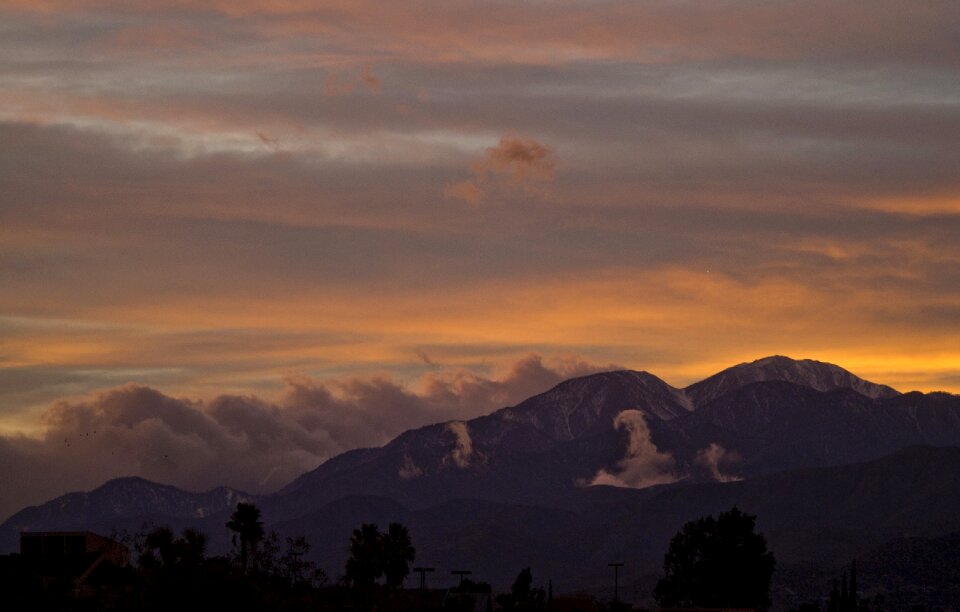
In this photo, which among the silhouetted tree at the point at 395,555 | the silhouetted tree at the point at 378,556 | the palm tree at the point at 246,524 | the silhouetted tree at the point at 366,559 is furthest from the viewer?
the silhouetted tree at the point at 395,555

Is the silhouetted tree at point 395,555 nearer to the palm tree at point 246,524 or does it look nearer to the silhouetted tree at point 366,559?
the silhouetted tree at point 366,559

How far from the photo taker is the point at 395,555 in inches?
7598

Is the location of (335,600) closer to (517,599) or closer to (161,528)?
(161,528)

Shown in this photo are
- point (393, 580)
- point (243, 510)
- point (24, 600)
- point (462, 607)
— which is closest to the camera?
point (24, 600)

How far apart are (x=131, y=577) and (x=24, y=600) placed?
30683 millimetres

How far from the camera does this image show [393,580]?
639 feet

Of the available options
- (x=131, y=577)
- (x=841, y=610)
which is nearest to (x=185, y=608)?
(x=131, y=577)

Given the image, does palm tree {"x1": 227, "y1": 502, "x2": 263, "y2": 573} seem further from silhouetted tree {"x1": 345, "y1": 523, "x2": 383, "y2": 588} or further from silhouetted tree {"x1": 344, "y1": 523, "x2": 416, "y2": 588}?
silhouetted tree {"x1": 344, "y1": 523, "x2": 416, "y2": 588}

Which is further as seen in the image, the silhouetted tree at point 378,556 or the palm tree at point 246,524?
the silhouetted tree at point 378,556

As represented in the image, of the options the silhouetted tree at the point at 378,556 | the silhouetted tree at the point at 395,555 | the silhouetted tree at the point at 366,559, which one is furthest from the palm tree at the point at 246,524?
the silhouetted tree at the point at 395,555

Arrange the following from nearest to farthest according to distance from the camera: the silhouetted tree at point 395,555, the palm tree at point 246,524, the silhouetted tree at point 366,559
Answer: the palm tree at point 246,524
the silhouetted tree at point 366,559
the silhouetted tree at point 395,555

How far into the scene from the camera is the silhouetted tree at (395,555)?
192500mm

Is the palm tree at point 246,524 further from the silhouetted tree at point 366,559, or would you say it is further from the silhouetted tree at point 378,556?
the silhouetted tree at point 378,556

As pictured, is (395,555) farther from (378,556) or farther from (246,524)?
(246,524)
